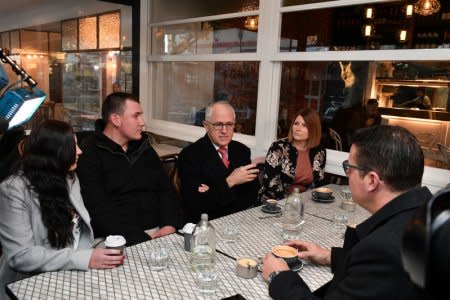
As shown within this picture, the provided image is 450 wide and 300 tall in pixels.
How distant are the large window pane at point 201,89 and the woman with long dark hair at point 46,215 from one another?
83.6 inches

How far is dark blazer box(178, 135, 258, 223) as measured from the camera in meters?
2.37

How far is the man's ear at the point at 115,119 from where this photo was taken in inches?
91.6

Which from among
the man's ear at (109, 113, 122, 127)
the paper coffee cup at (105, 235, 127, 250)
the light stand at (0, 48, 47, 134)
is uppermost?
the light stand at (0, 48, 47, 134)

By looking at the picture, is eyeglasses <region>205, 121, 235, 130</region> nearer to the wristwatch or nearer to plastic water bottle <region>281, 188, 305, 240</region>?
plastic water bottle <region>281, 188, 305, 240</region>

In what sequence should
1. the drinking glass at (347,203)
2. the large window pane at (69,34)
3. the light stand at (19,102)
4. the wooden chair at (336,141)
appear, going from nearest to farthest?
the light stand at (19,102), the drinking glass at (347,203), the wooden chair at (336,141), the large window pane at (69,34)

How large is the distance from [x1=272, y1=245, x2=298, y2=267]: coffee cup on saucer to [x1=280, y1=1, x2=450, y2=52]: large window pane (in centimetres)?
181

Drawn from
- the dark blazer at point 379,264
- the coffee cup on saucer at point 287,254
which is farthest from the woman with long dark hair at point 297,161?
the dark blazer at point 379,264

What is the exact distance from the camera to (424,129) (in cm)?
344

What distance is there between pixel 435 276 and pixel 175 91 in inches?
167

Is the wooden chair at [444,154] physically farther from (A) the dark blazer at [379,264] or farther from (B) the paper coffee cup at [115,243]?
(B) the paper coffee cup at [115,243]

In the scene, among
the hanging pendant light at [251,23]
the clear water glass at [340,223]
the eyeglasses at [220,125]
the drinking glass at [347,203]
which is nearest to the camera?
the clear water glass at [340,223]

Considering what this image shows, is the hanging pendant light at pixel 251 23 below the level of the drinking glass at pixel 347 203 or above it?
above

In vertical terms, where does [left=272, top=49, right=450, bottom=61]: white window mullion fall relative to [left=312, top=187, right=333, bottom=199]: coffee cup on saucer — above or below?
above

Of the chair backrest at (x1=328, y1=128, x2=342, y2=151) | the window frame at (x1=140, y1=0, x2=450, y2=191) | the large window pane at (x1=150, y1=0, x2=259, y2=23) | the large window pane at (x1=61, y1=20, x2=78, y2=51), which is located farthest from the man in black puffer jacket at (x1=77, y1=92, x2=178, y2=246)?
the large window pane at (x1=61, y1=20, x2=78, y2=51)
